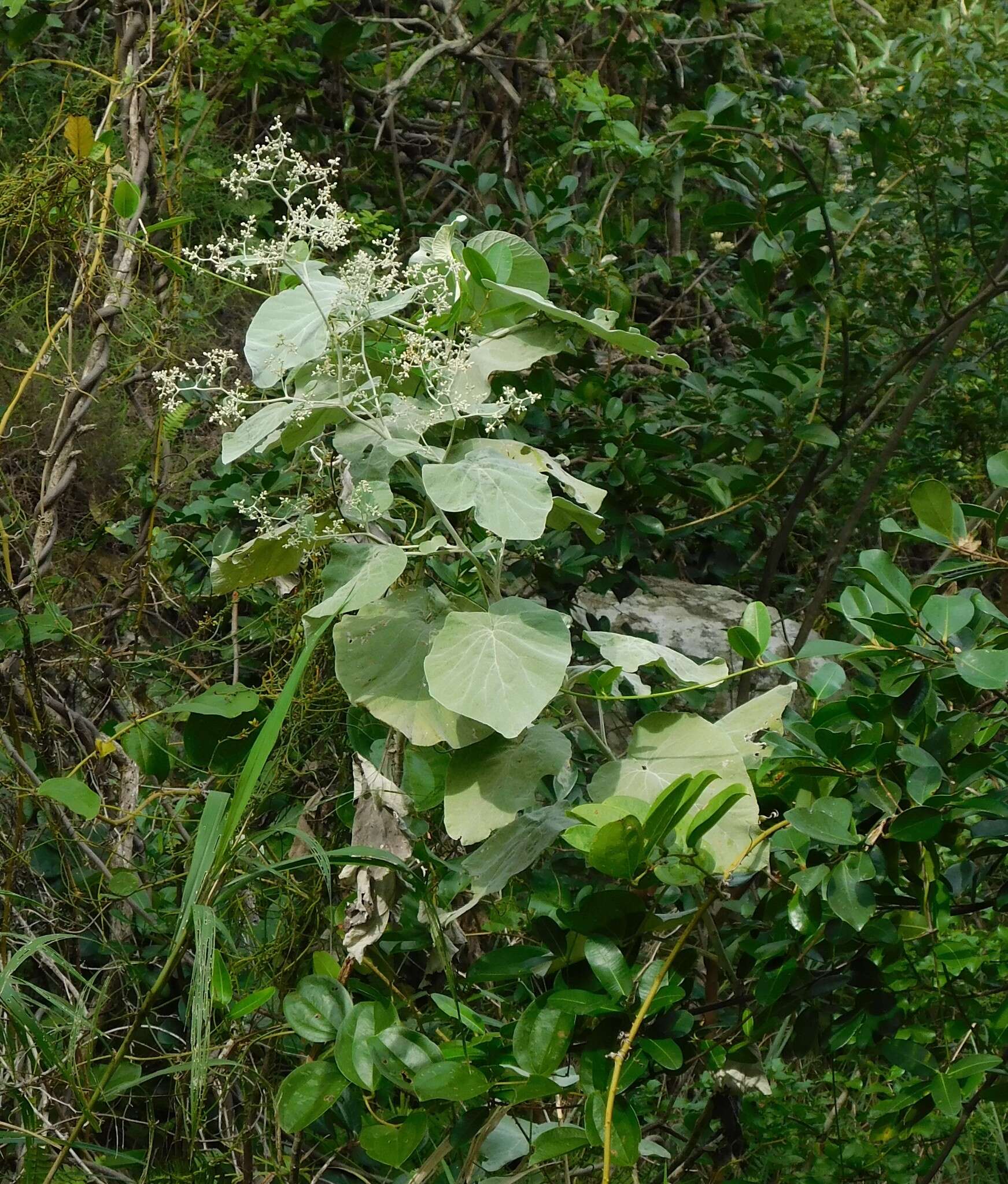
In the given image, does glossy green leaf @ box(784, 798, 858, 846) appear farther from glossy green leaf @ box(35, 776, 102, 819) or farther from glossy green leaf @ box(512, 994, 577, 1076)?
glossy green leaf @ box(35, 776, 102, 819)

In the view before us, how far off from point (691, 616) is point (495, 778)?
1215mm

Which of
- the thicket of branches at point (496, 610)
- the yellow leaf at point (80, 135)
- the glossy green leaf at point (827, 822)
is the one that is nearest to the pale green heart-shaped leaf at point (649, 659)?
the thicket of branches at point (496, 610)

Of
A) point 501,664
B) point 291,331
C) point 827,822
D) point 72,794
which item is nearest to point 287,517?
point 291,331

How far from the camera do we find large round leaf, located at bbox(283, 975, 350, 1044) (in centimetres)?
99

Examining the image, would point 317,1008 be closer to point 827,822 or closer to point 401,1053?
point 401,1053

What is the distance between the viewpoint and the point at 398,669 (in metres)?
0.91

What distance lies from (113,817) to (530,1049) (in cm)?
96

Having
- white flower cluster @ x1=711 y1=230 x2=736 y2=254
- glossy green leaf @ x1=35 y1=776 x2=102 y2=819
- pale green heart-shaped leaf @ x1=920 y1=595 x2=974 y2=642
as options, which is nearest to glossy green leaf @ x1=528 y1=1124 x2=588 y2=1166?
pale green heart-shaped leaf @ x1=920 y1=595 x2=974 y2=642

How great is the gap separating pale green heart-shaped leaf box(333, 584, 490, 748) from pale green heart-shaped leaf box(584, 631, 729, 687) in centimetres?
13

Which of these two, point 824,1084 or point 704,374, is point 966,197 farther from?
point 824,1084

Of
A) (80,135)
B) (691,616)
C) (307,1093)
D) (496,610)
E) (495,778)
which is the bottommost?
(691,616)

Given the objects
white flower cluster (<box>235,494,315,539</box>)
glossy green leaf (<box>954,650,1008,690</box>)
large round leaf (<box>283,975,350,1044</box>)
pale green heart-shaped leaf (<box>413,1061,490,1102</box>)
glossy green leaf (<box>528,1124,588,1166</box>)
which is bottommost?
large round leaf (<box>283,975,350,1044</box>)

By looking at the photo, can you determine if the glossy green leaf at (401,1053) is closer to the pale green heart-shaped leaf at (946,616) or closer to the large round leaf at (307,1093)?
the large round leaf at (307,1093)

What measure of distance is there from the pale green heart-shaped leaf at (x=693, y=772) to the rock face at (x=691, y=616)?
1008mm
